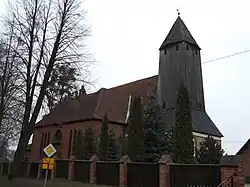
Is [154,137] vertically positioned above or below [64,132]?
below

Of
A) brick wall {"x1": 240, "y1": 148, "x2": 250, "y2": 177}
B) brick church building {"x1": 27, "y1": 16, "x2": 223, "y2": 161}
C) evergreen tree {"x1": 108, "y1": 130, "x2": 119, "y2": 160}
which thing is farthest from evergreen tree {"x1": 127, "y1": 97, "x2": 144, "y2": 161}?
brick wall {"x1": 240, "y1": 148, "x2": 250, "y2": 177}

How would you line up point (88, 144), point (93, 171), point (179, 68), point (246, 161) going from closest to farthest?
1. point (93, 171)
2. point (88, 144)
3. point (246, 161)
4. point (179, 68)

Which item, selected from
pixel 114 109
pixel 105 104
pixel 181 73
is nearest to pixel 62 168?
pixel 114 109

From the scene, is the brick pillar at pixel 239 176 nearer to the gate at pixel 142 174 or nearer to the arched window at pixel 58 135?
the gate at pixel 142 174

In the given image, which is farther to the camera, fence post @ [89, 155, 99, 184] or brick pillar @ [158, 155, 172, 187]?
fence post @ [89, 155, 99, 184]

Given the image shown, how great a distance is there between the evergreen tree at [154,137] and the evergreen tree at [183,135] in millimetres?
5791

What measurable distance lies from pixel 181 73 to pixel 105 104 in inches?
348

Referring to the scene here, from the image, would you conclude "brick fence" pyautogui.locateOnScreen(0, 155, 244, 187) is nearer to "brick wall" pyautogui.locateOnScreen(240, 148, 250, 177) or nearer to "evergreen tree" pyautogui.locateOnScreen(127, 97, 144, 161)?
"evergreen tree" pyautogui.locateOnScreen(127, 97, 144, 161)

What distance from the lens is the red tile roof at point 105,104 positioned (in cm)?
3441

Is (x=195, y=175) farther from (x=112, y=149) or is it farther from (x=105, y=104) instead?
(x=105, y=104)

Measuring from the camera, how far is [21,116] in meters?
25.3

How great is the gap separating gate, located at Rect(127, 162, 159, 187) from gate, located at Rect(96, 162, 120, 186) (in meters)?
0.93

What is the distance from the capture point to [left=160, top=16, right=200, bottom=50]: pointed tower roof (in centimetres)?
3606

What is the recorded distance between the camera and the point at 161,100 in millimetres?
36000
